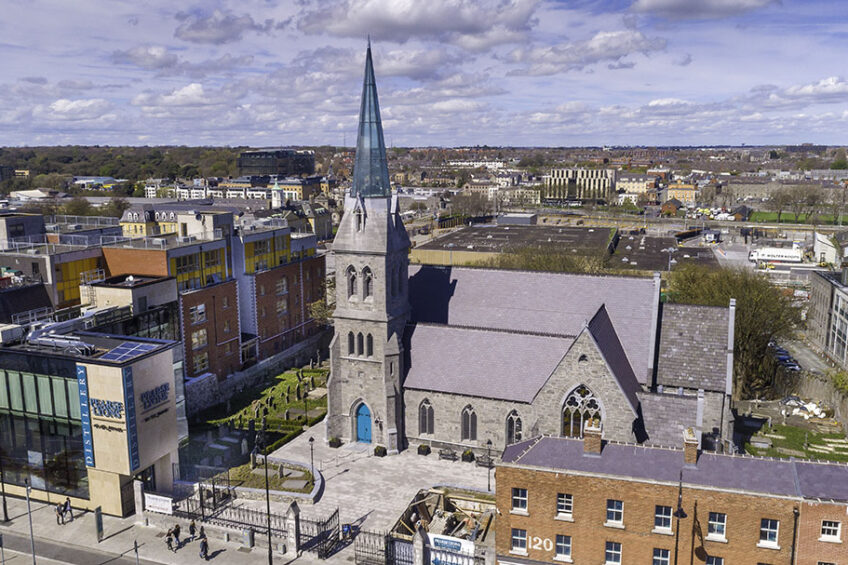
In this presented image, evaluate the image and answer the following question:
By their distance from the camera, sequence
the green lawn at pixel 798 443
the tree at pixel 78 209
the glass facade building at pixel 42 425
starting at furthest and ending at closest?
1. the tree at pixel 78 209
2. the green lawn at pixel 798 443
3. the glass facade building at pixel 42 425

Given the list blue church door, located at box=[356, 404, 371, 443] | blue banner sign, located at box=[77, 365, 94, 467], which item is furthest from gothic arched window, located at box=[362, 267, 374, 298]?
blue banner sign, located at box=[77, 365, 94, 467]

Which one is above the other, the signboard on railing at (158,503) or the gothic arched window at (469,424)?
the gothic arched window at (469,424)

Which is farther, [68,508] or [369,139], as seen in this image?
[369,139]

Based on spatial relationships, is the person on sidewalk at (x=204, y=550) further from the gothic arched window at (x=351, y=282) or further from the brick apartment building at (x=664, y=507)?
the gothic arched window at (x=351, y=282)

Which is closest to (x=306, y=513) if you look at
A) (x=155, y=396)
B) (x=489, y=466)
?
(x=155, y=396)

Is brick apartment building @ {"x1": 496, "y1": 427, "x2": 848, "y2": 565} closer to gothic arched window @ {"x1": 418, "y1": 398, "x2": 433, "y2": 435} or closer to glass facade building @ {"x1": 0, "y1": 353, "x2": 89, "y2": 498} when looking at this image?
gothic arched window @ {"x1": 418, "y1": 398, "x2": 433, "y2": 435}

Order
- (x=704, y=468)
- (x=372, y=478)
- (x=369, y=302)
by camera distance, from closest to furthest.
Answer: (x=704, y=468), (x=372, y=478), (x=369, y=302)

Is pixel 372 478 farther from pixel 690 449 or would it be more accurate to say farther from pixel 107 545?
pixel 690 449

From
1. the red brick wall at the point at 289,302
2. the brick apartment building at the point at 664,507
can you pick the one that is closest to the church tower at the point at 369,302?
the brick apartment building at the point at 664,507
